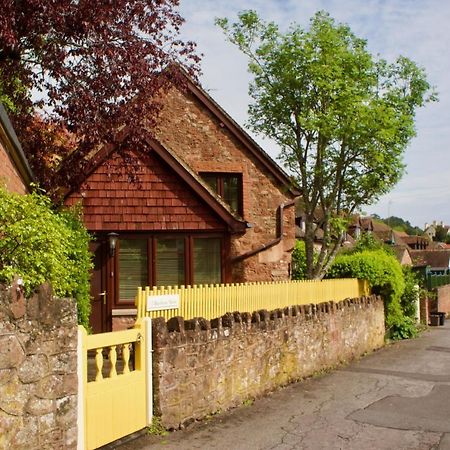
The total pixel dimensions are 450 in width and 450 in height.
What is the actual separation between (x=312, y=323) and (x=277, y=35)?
9.13 meters

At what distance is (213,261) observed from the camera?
14906mm

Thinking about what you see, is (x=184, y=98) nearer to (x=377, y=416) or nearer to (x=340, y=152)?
(x=340, y=152)

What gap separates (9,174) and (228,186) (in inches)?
315

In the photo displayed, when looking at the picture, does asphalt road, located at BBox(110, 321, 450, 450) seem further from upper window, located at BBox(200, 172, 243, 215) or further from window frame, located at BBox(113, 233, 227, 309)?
upper window, located at BBox(200, 172, 243, 215)

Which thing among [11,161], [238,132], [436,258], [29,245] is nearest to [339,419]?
[29,245]

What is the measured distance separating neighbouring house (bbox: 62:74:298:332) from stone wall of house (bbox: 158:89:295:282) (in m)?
0.03

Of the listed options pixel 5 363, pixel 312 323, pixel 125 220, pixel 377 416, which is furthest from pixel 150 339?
pixel 125 220

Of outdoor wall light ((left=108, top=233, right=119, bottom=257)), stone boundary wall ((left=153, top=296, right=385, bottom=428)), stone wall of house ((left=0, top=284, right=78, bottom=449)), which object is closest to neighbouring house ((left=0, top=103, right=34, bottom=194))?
stone wall of house ((left=0, top=284, right=78, bottom=449))

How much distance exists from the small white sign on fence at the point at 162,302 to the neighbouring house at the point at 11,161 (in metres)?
2.30

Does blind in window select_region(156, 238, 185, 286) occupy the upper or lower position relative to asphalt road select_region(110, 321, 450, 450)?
upper

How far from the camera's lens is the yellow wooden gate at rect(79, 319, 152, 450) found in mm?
6288

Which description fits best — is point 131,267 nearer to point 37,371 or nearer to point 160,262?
point 160,262

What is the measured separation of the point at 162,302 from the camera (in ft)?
26.9

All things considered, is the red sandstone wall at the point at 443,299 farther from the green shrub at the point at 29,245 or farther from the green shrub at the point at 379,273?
the green shrub at the point at 29,245
